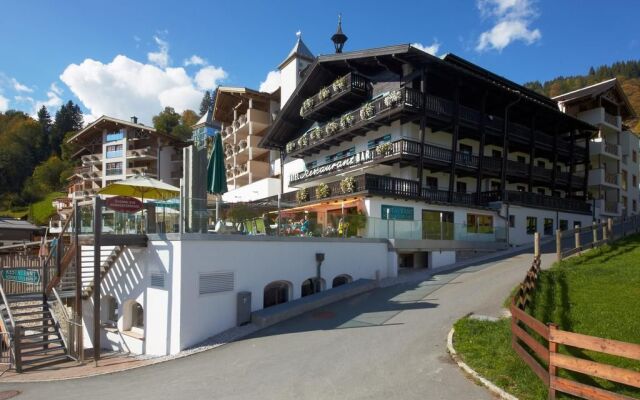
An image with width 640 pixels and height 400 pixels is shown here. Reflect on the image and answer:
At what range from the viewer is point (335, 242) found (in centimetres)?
1817

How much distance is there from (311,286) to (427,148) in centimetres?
1310

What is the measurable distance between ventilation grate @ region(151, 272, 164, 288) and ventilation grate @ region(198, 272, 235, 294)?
4.28 feet

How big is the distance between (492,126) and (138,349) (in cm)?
2578

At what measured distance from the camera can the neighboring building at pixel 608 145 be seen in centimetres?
4050

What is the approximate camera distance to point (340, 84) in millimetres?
29422

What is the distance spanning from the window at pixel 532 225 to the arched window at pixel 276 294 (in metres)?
22.3

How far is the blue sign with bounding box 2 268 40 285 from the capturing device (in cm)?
1709

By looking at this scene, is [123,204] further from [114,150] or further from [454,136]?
[114,150]

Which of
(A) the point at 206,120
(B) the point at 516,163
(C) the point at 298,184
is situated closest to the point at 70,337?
(C) the point at 298,184

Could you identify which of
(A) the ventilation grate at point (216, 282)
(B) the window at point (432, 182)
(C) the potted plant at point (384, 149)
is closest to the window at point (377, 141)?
(C) the potted plant at point (384, 149)

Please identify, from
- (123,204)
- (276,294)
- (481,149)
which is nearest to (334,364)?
(276,294)

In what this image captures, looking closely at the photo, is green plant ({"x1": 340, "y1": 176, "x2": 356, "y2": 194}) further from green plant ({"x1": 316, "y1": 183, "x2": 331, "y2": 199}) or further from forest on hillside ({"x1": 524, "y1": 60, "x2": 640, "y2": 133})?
forest on hillside ({"x1": 524, "y1": 60, "x2": 640, "y2": 133})

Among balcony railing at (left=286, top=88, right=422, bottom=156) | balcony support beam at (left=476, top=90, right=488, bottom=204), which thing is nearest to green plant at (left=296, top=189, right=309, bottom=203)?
balcony railing at (left=286, top=88, right=422, bottom=156)

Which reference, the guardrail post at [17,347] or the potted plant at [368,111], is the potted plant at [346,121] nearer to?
the potted plant at [368,111]
